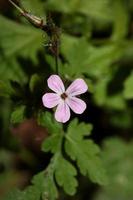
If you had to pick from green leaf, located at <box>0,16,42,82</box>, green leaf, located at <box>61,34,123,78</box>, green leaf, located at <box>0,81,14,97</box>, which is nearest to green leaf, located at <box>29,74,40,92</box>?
green leaf, located at <box>0,81,14,97</box>

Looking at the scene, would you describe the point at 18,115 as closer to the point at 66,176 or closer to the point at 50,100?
the point at 50,100

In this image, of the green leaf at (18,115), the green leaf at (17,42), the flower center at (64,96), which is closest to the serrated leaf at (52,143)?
the green leaf at (18,115)

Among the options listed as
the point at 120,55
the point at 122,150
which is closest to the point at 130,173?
the point at 122,150

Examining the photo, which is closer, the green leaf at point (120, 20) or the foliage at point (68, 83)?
the foliage at point (68, 83)

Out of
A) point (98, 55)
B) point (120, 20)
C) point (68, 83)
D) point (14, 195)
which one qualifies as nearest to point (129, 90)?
A: point (98, 55)

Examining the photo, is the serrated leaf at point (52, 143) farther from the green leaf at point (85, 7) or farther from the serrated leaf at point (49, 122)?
the green leaf at point (85, 7)

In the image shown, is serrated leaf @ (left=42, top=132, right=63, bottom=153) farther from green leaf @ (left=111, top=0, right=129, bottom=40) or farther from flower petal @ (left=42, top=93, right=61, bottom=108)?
green leaf @ (left=111, top=0, right=129, bottom=40)
